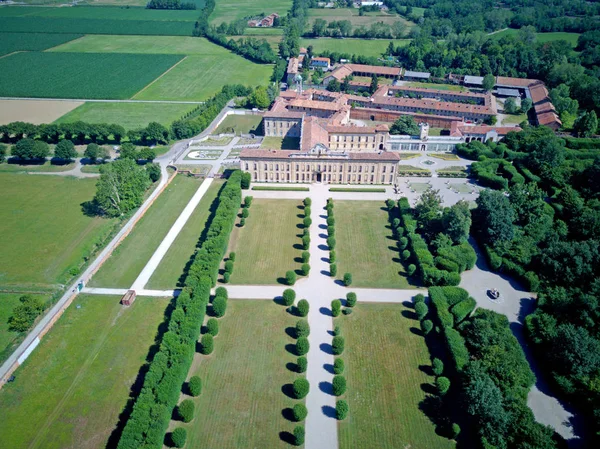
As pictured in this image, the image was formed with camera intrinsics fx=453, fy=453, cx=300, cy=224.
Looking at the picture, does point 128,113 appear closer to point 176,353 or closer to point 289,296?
point 289,296

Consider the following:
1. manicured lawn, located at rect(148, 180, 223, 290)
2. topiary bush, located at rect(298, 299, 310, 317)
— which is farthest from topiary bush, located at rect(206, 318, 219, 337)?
manicured lawn, located at rect(148, 180, 223, 290)

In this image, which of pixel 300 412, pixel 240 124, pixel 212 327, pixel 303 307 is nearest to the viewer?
pixel 300 412

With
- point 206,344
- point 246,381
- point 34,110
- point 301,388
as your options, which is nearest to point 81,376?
point 206,344

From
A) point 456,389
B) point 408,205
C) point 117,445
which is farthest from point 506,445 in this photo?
point 408,205

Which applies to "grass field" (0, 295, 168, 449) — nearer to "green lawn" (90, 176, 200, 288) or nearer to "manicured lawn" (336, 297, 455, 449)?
"green lawn" (90, 176, 200, 288)

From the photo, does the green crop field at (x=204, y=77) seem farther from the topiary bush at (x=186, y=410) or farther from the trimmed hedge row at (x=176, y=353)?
the topiary bush at (x=186, y=410)

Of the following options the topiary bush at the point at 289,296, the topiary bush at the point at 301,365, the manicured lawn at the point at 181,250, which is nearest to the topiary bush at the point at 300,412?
the topiary bush at the point at 301,365

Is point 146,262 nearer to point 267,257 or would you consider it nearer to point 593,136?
point 267,257
